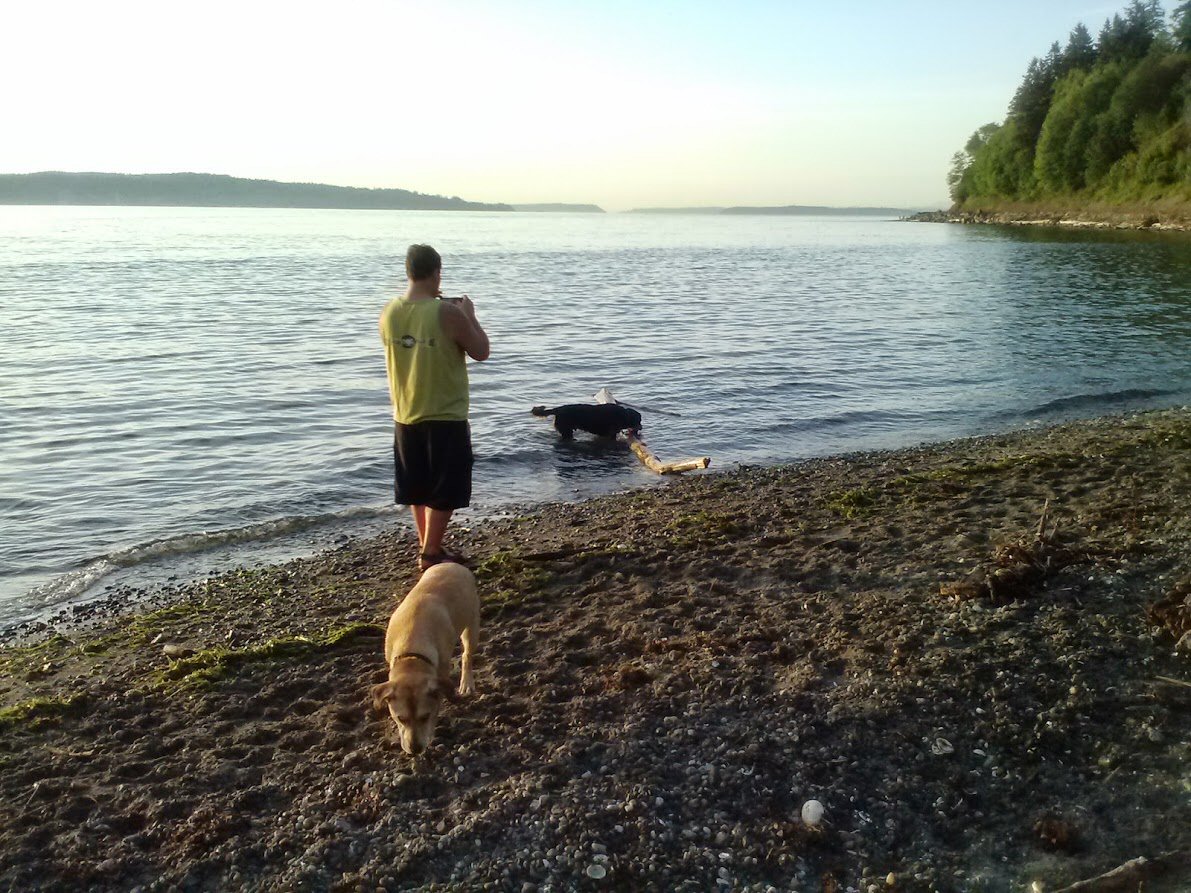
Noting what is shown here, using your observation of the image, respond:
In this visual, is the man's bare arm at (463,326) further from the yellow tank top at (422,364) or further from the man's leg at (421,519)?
the man's leg at (421,519)

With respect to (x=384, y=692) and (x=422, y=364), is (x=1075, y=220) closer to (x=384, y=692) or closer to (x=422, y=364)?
(x=422, y=364)

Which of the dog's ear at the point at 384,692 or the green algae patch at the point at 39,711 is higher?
the dog's ear at the point at 384,692

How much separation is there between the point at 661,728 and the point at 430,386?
9.64ft

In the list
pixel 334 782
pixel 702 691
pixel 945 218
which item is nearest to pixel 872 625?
pixel 702 691

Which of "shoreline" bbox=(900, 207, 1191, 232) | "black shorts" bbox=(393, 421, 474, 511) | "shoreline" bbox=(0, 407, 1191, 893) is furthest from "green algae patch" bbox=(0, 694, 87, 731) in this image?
"shoreline" bbox=(900, 207, 1191, 232)

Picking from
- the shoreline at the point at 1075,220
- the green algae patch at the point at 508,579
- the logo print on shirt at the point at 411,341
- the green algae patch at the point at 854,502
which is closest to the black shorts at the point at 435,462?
the logo print on shirt at the point at 411,341

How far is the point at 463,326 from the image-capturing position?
19.5 ft

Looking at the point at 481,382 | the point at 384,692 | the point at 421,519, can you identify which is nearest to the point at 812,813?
the point at 384,692

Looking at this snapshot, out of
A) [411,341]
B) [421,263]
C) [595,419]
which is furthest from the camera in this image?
[595,419]

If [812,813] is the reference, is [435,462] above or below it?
above

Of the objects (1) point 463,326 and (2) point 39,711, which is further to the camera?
(1) point 463,326

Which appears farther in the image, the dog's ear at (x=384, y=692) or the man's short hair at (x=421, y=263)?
the man's short hair at (x=421, y=263)

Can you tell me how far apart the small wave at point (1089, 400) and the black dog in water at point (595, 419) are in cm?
771

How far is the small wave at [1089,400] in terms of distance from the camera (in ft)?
52.4
